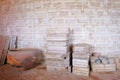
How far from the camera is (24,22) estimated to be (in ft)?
15.0

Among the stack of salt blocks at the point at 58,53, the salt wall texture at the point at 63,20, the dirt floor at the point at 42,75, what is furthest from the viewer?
the salt wall texture at the point at 63,20

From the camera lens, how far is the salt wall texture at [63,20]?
3.98 meters

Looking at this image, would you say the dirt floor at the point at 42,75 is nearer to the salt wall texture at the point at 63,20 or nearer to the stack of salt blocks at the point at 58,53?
the stack of salt blocks at the point at 58,53

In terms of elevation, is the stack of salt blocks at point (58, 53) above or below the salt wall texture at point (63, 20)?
below

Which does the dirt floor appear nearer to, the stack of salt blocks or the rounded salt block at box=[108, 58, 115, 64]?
the stack of salt blocks

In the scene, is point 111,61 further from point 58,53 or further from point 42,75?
point 42,75

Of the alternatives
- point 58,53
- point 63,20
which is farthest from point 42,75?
point 63,20

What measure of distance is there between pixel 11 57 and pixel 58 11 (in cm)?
186

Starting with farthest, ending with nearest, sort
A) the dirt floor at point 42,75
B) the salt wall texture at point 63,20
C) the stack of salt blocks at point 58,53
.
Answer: the salt wall texture at point 63,20
the stack of salt blocks at point 58,53
the dirt floor at point 42,75

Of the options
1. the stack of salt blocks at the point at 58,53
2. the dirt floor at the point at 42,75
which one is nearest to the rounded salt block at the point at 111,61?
the dirt floor at the point at 42,75

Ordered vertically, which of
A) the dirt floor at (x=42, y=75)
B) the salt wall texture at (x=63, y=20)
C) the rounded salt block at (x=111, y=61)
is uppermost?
the salt wall texture at (x=63, y=20)

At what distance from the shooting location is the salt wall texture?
3.98 metres

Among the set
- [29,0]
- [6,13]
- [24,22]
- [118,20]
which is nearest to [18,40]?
[24,22]

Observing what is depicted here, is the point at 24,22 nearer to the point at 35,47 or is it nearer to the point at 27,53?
the point at 35,47
